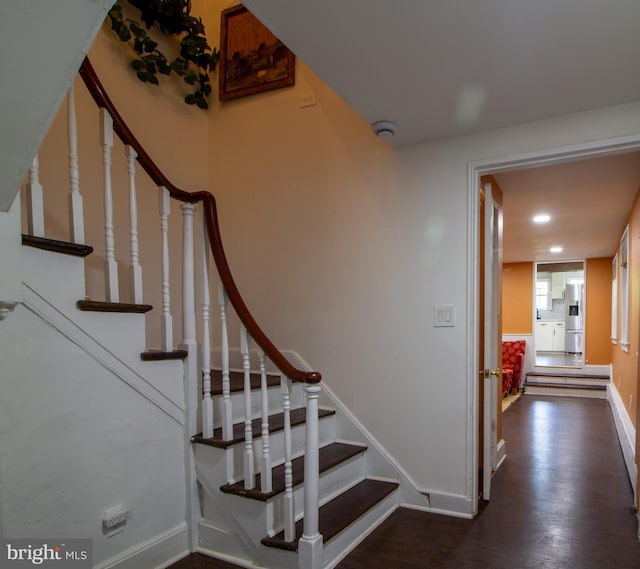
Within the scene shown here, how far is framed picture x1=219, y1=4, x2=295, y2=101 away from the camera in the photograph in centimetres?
321

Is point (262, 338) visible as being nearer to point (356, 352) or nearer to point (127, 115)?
point (356, 352)

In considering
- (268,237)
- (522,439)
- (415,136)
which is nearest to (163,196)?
(268,237)

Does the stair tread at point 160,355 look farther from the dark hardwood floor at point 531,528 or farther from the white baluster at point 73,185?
the dark hardwood floor at point 531,528

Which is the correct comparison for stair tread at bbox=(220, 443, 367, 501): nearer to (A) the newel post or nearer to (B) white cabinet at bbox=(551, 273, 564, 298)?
(A) the newel post

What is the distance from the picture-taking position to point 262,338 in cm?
209

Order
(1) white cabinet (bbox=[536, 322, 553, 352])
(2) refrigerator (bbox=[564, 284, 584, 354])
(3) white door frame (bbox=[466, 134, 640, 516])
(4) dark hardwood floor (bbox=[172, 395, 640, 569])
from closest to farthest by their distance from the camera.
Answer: (4) dark hardwood floor (bbox=[172, 395, 640, 569]), (3) white door frame (bbox=[466, 134, 640, 516]), (2) refrigerator (bbox=[564, 284, 584, 354]), (1) white cabinet (bbox=[536, 322, 553, 352])

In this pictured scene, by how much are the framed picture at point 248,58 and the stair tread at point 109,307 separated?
2.04m

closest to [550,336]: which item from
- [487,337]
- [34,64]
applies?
[487,337]

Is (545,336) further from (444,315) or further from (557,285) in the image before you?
(444,315)

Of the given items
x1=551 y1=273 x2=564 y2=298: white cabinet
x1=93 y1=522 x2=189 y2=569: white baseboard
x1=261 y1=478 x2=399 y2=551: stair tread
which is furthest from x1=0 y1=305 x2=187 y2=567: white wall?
x1=551 y1=273 x2=564 y2=298: white cabinet

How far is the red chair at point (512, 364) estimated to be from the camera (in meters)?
6.77

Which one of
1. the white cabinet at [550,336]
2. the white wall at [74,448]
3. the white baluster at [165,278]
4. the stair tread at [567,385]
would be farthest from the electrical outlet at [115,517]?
the white cabinet at [550,336]

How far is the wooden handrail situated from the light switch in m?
0.98

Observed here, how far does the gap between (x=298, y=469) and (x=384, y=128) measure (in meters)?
1.88
